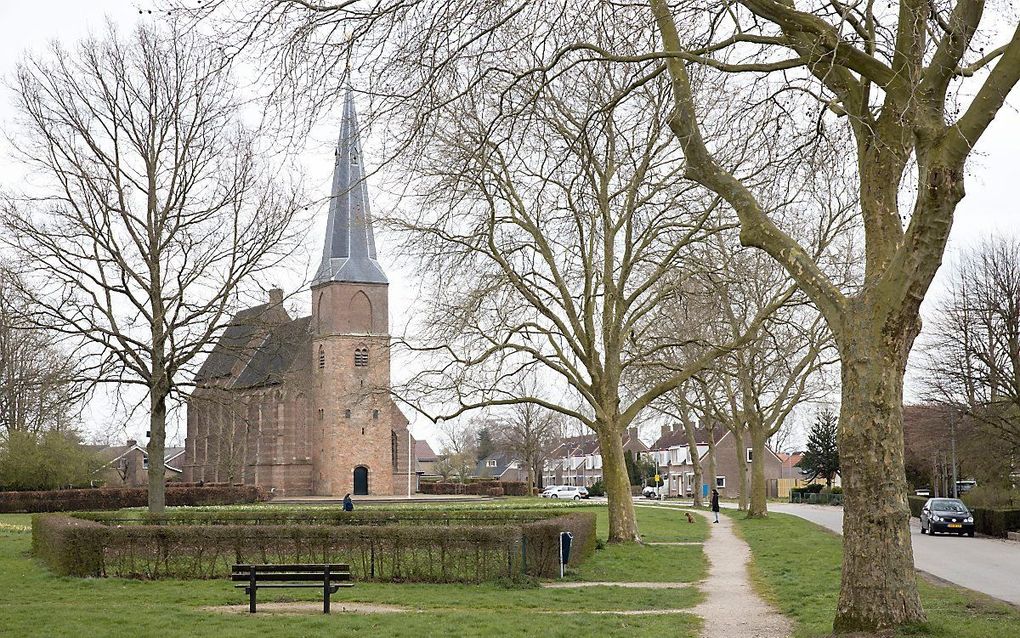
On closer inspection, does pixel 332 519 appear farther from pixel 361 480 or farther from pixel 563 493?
pixel 563 493

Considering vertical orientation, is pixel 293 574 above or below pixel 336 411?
below

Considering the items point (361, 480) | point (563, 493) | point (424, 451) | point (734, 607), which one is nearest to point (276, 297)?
point (734, 607)

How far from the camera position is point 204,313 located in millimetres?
29734

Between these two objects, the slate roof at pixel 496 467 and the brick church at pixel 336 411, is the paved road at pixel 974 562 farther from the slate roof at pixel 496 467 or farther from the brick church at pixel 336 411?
the slate roof at pixel 496 467

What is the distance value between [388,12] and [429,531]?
34.8 ft

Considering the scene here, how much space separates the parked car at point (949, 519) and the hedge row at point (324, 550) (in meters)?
24.0

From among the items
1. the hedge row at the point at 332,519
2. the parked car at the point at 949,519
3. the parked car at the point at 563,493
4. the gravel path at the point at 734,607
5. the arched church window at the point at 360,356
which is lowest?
the parked car at the point at 563,493

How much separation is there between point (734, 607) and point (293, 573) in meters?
6.63

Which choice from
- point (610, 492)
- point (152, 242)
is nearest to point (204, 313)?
point (152, 242)

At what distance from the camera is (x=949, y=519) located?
126ft

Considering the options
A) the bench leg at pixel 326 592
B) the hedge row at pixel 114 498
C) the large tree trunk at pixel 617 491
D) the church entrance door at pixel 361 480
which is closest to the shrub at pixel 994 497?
the large tree trunk at pixel 617 491

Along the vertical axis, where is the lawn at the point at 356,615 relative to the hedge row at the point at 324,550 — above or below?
below

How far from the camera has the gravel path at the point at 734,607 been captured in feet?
42.8

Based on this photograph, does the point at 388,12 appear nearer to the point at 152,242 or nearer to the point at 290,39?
the point at 290,39
